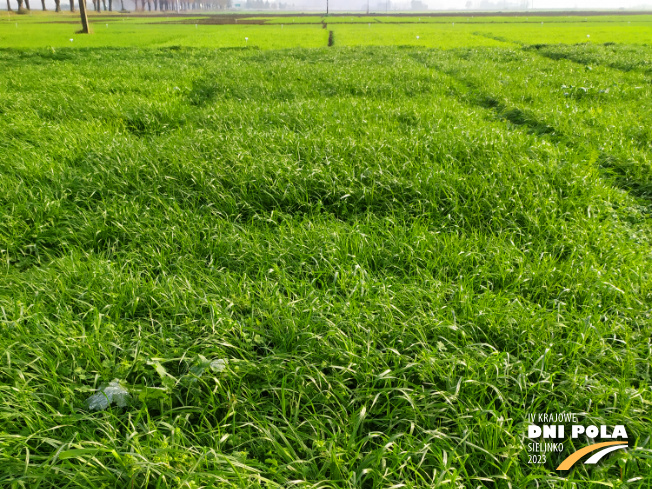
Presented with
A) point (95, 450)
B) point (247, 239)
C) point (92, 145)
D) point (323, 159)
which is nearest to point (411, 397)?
point (95, 450)

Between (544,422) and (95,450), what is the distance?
2.04 m

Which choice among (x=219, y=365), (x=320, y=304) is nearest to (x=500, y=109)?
(x=320, y=304)

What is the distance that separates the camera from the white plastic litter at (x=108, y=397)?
1923mm

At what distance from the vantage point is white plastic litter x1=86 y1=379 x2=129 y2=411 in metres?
1.92

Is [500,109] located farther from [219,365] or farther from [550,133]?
[219,365]

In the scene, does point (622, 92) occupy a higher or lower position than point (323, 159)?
higher

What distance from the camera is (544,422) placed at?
1892 mm

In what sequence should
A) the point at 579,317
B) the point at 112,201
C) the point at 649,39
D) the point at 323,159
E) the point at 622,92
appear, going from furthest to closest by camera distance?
the point at 649,39 < the point at 622,92 < the point at 323,159 < the point at 112,201 < the point at 579,317

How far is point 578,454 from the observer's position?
1790 mm

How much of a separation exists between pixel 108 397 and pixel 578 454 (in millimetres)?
2254

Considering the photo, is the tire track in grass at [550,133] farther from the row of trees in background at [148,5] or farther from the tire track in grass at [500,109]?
the row of trees in background at [148,5]

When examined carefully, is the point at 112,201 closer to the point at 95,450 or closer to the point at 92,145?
the point at 92,145

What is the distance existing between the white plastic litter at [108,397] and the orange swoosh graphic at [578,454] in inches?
81.8

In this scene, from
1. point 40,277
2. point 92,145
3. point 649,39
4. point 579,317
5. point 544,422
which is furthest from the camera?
point 649,39
